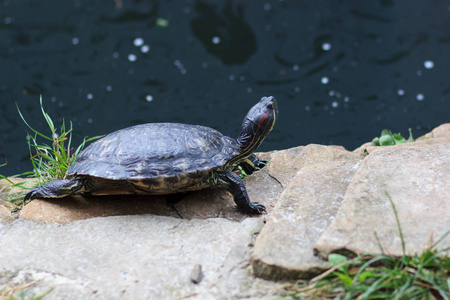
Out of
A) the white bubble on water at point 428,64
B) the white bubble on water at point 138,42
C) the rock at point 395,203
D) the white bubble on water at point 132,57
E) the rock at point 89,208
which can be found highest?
the white bubble on water at point 428,64

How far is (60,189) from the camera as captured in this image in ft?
10.0

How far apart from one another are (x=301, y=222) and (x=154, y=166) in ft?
3.73

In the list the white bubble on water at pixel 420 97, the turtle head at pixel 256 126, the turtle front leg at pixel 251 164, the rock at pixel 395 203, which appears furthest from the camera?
the white bubble on water at pixel 420 97

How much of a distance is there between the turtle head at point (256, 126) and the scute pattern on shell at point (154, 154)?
7.1 inches

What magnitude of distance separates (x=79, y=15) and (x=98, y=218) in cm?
761

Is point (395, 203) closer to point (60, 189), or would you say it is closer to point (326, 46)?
point (60, 189)

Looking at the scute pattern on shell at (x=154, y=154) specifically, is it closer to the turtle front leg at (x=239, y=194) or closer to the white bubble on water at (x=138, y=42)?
the turtle front leg at (x=239, y=194)

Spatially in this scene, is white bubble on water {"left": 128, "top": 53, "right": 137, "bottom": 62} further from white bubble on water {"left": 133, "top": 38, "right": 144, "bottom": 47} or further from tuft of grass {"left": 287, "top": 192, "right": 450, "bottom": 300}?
tuft of grass {"left": 287, "top": 192, "right": 450, "bottom": 300}

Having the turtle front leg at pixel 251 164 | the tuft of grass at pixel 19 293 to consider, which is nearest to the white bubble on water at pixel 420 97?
the turtle front leg at pixel 251 164

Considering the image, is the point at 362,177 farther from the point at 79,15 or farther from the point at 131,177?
the point at 79,15

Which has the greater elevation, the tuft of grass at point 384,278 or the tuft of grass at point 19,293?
the tuft of grass at point 384,278

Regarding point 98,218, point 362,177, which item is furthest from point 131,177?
point 362,177

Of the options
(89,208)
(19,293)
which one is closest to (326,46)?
(89,208)

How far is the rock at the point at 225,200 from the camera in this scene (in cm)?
300
